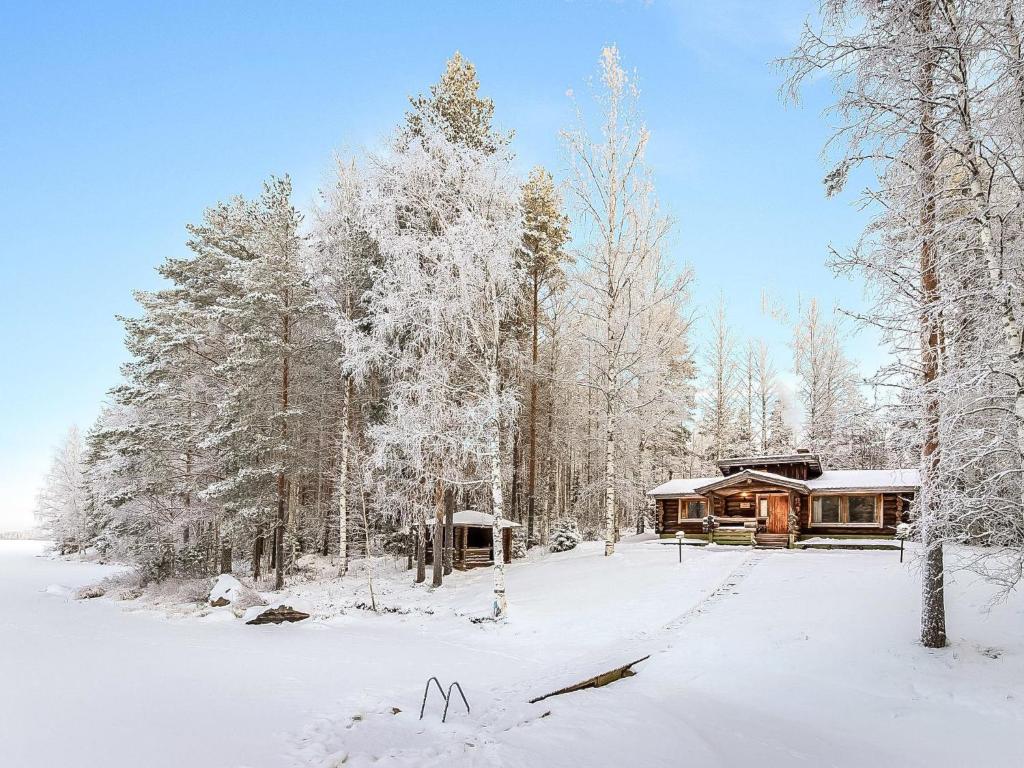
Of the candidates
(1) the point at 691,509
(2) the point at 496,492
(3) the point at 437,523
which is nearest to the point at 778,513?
(1) the point at 691,509

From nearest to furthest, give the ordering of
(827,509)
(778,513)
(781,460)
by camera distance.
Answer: (778,513) < (827,509) < (781,460)

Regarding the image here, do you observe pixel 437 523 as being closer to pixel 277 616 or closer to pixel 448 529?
pixel 448 529

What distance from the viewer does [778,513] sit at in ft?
82.9

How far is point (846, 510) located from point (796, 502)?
83.9 inches

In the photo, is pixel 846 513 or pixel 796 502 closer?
pixel 846 513

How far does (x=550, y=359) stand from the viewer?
28.5 meters

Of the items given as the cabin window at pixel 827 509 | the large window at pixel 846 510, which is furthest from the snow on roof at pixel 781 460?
the large window at pixel 846 510

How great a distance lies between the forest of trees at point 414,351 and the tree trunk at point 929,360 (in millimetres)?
289

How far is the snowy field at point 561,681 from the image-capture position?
6.94m

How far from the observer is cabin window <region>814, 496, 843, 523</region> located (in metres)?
25.3

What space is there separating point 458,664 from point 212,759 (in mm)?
5781

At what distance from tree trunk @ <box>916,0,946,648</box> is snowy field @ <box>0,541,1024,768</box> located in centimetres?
82

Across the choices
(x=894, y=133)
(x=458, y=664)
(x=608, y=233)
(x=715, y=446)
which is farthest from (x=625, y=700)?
(x=715, y=446)

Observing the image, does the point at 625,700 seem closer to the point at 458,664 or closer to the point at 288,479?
the point at 458,664
